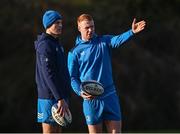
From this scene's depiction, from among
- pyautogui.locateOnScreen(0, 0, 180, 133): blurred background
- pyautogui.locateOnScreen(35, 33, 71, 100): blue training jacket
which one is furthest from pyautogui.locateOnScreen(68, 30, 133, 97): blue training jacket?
pyautogui.locateOnScreen(0, 0, 180, 133): blurred background

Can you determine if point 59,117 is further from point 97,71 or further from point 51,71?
point 97,71

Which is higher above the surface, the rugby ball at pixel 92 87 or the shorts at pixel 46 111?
the rugby ball at pixel 92 87

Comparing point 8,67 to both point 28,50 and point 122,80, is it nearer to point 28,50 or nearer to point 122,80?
point 28,50

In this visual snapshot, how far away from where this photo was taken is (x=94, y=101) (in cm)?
795

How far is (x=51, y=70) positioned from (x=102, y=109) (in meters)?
0.73

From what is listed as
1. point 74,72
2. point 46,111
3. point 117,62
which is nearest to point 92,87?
point 74,72

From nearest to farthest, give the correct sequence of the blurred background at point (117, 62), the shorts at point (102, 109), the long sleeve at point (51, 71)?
the long sleeve at point (51, 71) < the shorts at point (102, 109) < the blurred background at point (117, 62)

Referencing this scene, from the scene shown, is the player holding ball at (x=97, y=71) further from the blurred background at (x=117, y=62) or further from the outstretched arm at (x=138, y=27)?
the blurred background at (x=117, y=62)

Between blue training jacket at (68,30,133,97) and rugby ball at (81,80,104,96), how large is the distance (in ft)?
0.27

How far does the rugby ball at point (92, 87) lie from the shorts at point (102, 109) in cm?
12

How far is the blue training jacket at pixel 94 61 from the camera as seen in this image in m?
7.93

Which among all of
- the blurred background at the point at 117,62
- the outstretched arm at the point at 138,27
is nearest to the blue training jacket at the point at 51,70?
the outstretched arm at the point at 138,27

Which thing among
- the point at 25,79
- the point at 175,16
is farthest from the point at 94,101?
the point at 175,16

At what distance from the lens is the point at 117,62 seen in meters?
20.3
